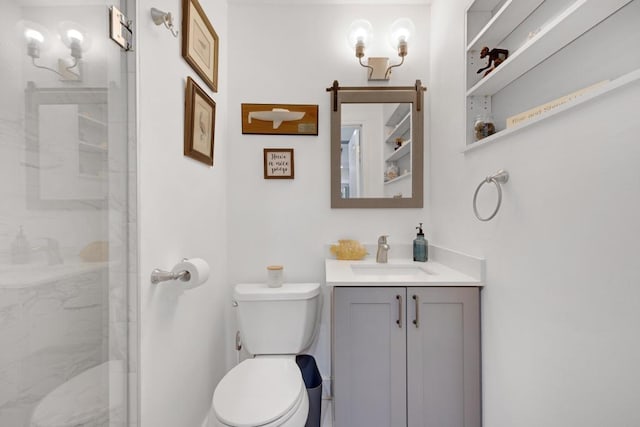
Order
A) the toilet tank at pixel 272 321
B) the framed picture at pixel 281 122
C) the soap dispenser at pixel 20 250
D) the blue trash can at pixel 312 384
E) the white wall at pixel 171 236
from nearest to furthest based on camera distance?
1. the soap dispenser at pixel 20 250
2. the white wall at pixel 171 236
3. the blue trash can at pixel 312 384
4. the toilet tank at pixel 272 321
5. the framed picture at pixel 281 122

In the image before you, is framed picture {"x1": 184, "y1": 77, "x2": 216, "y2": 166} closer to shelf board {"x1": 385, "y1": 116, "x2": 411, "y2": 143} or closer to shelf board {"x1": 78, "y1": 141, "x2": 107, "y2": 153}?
shelf board {"x1": 78, "y1": 141, "x2": 107, "y2": 153}

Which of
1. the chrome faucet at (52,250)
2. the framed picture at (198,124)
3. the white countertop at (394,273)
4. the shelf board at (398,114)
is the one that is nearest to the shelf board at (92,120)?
the chrome faucet at (52,250)

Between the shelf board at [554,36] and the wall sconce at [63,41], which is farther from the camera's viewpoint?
the shelf board at [554,36]

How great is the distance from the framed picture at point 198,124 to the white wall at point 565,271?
132 cm

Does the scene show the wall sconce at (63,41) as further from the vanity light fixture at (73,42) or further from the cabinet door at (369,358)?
the cabinet door at (369,358)

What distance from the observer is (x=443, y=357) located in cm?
124

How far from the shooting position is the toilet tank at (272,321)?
1.59 meters

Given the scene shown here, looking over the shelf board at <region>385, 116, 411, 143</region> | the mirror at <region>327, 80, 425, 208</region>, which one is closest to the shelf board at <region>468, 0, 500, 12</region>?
the mirror at <region>327, 80, 425, 208</region>

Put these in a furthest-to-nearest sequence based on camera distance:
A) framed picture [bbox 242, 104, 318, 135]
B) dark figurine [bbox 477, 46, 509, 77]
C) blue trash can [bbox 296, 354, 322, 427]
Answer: framed picture [bbox 242, 104, 318, 135]
blue trash can [bbox 296, 354, 322, 427]
dark figurine [bbox 477, 46, 509, 77]

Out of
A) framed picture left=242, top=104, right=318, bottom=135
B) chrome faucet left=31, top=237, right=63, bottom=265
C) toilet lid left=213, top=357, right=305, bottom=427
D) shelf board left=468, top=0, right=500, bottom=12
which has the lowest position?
toilet lid left=213, top=357, right=305, bottom=427

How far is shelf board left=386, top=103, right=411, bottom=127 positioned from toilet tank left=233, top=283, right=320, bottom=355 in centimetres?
124

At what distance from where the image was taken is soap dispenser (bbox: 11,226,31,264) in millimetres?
560

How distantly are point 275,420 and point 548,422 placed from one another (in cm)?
89

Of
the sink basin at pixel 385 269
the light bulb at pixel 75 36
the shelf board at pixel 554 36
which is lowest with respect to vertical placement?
the sink basin at pixel 385 269
